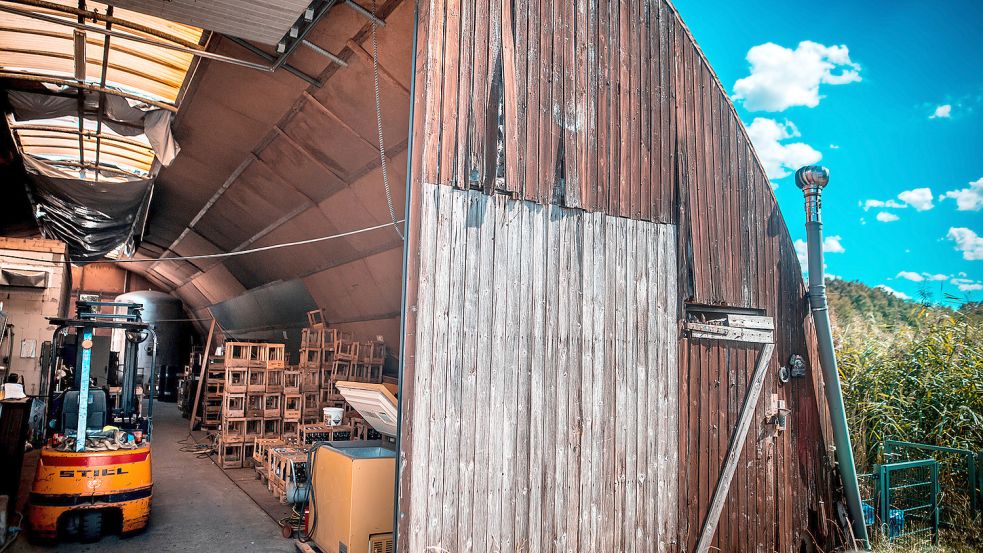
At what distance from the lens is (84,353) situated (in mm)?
8383

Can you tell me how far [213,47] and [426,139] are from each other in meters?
5.18

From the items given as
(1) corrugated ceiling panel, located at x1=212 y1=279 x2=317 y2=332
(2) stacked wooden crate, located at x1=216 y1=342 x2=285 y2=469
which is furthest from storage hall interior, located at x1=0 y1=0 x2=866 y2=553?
(1) corrugated ceiling panel, located at x1=212 y1=279 x2=317 y2=332

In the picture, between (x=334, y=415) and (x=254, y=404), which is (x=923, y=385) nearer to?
(x=334, y=415)

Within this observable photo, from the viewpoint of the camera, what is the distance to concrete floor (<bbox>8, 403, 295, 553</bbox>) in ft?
26.8

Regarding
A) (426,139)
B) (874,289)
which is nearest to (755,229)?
(426,139)

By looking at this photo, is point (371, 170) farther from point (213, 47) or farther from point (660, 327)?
point (660, 327)

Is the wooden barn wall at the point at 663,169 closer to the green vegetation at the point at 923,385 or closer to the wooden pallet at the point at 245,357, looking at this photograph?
the green vegetation at the point at 923,385

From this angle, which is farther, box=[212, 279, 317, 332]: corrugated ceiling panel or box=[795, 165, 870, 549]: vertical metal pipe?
box=[212, 279, 317, 332]: corrugated ceiling panel

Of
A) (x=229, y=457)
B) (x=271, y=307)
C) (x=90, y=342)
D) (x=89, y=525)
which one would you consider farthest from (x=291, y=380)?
(x=89, y=525)

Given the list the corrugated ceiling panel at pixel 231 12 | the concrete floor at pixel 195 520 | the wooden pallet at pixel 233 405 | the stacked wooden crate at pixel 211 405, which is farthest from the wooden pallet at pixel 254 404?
the corrugated ceiling panel at pixel 231 12

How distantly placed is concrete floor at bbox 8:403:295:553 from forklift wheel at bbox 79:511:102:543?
121 mm

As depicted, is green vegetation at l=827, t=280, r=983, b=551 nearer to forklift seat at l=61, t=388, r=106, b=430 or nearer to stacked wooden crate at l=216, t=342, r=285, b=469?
stacked wooden crate at l=216, t=342, r=285, b=469

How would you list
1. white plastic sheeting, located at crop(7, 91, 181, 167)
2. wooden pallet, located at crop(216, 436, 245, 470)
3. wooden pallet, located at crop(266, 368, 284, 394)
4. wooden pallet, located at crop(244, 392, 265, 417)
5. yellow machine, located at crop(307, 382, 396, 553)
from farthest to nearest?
wooden pallet, located at crop(266, 368, 284, 394), wooden pallet, located at crop(244, 392, 265, 417), wooden pallet, located at crop(216, 436, 245, 470), white plastic sheeting, located at crop(7, 91, 181, 167), yellow machine, located at crop(307, 382, 396, 553)

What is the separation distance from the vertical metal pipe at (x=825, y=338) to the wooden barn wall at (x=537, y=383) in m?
2.84
